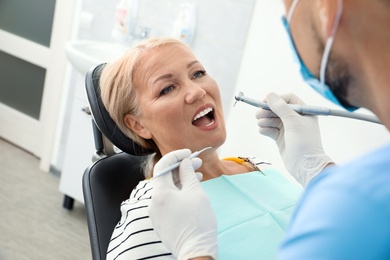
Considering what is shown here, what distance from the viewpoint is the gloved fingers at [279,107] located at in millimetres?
1548

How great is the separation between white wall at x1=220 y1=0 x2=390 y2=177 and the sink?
68 centimetres

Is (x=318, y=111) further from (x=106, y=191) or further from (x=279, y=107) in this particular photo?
(x=106, y=191)

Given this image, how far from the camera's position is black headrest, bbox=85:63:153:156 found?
160 centimetres

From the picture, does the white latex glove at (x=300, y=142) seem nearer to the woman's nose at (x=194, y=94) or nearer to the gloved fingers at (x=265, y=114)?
the gloved fingers at (x=265, y=114)

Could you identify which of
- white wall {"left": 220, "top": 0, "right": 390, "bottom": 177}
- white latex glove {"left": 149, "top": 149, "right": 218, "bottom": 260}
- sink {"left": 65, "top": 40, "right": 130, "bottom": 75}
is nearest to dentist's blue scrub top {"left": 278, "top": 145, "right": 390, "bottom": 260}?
white latex glove {"left": 149, "top": 149, "right": 218, "bottom": 260}

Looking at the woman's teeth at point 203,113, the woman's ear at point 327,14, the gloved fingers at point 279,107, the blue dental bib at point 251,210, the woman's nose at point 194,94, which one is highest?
the woman's ear at point 327,14

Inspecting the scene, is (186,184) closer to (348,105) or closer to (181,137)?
(181,137)

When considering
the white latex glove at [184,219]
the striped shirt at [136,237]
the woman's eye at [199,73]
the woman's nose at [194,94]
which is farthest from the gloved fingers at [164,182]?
the woman's eye at [199,73]

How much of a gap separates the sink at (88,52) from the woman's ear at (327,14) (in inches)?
77.0

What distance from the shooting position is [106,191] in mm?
1603

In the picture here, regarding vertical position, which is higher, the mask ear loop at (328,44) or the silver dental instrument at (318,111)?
the mask ear loop at (328,44)

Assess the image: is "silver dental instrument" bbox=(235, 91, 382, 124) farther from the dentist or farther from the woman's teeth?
the dentist

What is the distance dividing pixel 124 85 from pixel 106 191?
1.07 feet

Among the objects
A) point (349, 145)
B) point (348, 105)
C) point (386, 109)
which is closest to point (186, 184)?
point (348, 105)
